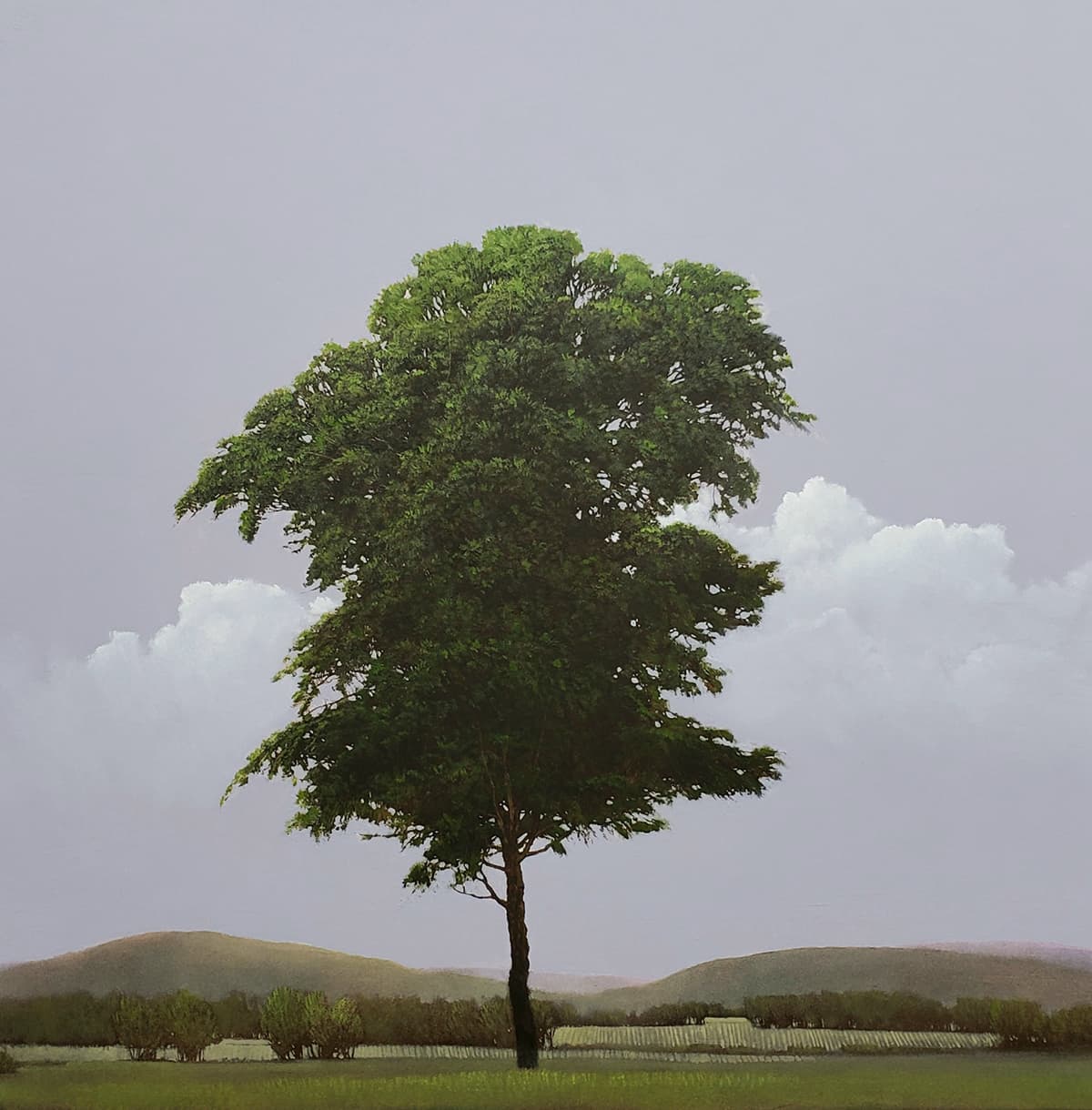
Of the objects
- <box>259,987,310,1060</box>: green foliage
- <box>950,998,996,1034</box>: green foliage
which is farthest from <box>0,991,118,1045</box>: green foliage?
<box>950,998,996,1034</box>: green foliage

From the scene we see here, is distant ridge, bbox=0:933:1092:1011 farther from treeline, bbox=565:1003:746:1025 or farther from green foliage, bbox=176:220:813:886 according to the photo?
green foliage, bbox=176:220:813:886

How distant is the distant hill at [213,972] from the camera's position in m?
32.4

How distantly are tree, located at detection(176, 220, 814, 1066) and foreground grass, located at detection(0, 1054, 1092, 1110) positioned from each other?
2809 millimetres

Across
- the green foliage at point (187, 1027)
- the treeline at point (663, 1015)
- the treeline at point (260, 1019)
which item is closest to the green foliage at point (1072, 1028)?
the treeline at point (663, 1015)

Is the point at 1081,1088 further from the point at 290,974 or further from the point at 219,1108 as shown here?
the point at 290,974

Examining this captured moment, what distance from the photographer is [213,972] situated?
33312mm

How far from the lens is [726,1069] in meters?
20.4

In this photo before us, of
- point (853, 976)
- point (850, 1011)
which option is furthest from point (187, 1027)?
point (853, 976)

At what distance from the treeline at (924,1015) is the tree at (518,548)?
27.8 feet

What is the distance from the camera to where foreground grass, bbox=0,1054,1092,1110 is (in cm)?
1619

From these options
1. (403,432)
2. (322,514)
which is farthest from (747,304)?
(322,514)

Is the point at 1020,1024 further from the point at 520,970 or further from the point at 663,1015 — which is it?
the point at 520,970

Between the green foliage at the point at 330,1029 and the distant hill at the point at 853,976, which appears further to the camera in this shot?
the distant hill at the point at 853,976

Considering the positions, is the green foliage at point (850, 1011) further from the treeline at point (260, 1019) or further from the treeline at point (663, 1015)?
the treeline at point (260, 1019)
